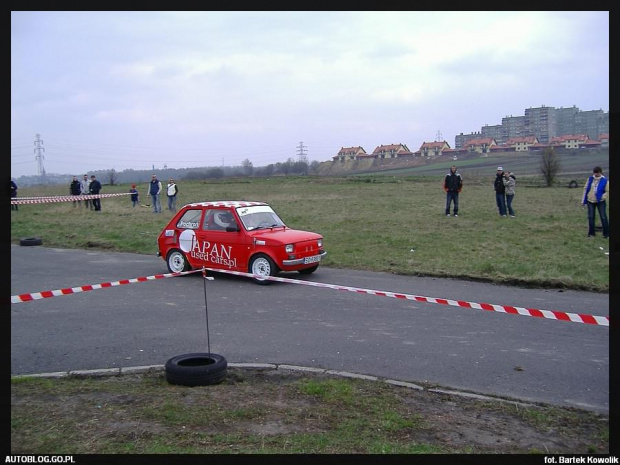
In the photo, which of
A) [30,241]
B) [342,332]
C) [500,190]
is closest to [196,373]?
[342,332]

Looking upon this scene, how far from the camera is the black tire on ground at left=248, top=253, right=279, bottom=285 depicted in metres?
11.8

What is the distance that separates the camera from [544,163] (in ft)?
155

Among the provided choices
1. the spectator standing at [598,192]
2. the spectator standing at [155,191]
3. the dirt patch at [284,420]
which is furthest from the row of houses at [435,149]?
→ the dirt patch at [284,420]

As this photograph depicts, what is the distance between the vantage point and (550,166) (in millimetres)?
46656

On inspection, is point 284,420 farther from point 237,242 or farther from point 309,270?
point 309,270

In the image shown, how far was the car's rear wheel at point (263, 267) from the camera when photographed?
38.8ft

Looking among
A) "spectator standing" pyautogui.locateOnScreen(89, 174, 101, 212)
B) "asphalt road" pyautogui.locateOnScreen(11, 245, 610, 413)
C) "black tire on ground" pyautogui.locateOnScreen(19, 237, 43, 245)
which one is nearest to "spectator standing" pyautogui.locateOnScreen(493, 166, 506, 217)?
"asphalt road" pyautogui.locateOnScreen(11, 245, 610, 413)

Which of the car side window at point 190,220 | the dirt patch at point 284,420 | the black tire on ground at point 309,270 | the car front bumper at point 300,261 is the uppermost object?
the car side window at point 190,220

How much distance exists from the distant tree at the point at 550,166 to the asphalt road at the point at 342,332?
127 ft

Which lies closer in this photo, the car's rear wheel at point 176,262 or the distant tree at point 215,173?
the car's rear wheel at point 176,262

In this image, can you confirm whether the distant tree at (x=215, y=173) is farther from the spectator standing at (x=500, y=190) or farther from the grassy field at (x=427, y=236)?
the spectator standing at (x=500, y=190)

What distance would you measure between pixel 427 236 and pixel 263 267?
7.64 meters

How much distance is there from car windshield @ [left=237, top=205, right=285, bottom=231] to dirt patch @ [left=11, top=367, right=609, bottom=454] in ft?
21.2

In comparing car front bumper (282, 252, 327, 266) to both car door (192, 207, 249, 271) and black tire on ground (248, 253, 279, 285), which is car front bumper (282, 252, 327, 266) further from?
car door (192, 207, 249, 271)
